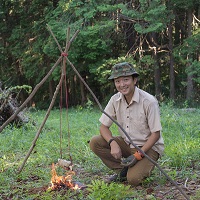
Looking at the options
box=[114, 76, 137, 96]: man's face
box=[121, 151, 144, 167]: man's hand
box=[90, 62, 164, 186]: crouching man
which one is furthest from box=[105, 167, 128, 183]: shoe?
box=[114, 76, 137, 96]: man's face

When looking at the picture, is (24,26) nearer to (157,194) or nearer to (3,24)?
(3,24)

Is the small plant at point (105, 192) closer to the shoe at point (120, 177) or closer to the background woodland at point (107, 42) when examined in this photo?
the shoe at point (120, 177)

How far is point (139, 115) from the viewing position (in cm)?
364

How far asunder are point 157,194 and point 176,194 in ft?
0.61

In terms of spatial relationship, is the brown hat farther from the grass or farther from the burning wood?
the burning wood

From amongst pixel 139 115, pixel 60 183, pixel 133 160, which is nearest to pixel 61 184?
pixel 60 183

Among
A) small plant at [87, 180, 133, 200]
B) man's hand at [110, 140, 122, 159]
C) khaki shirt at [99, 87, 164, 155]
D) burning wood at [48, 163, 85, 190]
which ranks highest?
khaki shirt at [99, 87, 164, 155]

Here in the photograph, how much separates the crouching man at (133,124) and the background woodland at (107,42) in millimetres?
9111

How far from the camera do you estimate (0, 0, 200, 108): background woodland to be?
13.5 meters

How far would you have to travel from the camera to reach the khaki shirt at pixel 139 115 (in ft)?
11.6

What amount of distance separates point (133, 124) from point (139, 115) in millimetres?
127

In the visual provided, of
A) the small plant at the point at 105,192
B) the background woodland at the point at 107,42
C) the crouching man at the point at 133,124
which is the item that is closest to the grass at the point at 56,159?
the small plant at the point at 105,192

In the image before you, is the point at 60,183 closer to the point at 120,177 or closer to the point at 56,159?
the point at 120,177

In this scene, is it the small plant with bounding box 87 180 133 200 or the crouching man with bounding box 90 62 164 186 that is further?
the crouching man with bounding box 90 62 164 186
